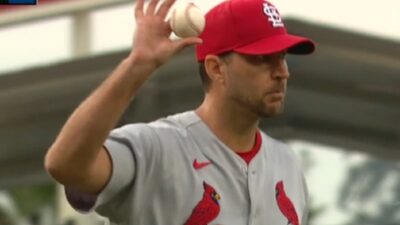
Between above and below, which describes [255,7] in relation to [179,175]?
above

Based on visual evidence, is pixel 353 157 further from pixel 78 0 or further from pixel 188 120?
pixel 188 120

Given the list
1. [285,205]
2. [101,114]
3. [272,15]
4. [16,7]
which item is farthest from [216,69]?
[16,7]

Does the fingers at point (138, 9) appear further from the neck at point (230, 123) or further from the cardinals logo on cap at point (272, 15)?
the cardinals logo on cap at point (272, 15)

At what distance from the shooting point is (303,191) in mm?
4695

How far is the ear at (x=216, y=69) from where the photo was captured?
14.8 feet

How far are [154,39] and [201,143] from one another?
0.50 meters

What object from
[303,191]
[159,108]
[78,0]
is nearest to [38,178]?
[159,108]

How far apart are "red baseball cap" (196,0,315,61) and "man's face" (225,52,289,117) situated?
0.04 m

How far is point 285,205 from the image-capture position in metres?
4.50

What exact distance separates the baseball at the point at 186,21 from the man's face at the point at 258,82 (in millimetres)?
330

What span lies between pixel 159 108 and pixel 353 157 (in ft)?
5.30

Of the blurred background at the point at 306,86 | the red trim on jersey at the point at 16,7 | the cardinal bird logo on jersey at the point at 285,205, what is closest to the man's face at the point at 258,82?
the cardinal bird logo on jersey at the point at 285,205

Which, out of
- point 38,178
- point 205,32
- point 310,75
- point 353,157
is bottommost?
point 38,178

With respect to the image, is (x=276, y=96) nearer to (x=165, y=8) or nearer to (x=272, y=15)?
(x=272, y=15)
